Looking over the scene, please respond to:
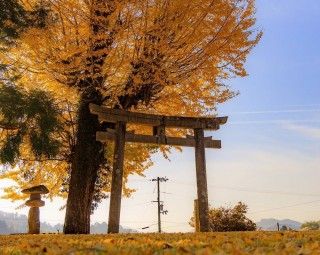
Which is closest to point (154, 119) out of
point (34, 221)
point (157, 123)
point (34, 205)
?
point (157, 123)

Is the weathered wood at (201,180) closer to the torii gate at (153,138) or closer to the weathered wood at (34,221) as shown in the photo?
the torii gate at (153,138)

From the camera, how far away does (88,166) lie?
12969 mm

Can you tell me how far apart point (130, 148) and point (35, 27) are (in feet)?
18.2

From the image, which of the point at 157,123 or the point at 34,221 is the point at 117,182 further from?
the point at 34,221

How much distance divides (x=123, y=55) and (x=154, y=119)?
204 cm

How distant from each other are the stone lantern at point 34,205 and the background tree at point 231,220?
29.0 ft

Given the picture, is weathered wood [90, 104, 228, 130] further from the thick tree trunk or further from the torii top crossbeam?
the thick tree trunk

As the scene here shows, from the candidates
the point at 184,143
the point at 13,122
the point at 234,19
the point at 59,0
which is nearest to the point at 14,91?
the point at 13,122

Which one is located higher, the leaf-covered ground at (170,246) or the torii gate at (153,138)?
the torii gate at (153,138)

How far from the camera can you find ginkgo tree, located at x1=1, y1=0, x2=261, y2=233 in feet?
38.0

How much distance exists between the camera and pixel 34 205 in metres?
15.6

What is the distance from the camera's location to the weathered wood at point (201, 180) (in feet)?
41.7

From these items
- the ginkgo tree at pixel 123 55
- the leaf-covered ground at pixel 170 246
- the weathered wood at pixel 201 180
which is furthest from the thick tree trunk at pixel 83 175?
the leaf-covered ground at pixel 170 246

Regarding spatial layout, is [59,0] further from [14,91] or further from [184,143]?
[184,143]
